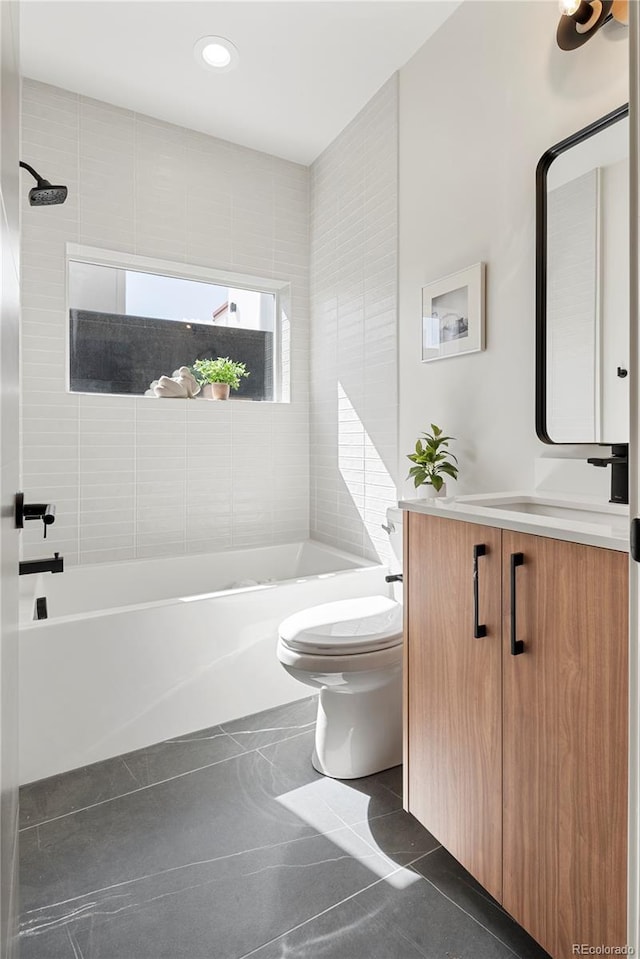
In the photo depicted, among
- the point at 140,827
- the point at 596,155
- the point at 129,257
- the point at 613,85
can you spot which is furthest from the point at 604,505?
the point at 129,257

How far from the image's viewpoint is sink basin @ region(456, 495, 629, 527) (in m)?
1.37

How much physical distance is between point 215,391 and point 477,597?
7.17 feet

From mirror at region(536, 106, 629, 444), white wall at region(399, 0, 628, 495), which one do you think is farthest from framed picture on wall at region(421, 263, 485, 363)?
mirror at region(536, 106, 629, 444)

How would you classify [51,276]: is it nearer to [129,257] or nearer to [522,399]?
[129,257]

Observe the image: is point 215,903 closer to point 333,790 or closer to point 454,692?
point 333,790

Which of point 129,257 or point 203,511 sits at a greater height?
point 129,257

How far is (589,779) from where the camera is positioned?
3.05 ft

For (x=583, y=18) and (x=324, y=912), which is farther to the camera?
(x=583, y=18)

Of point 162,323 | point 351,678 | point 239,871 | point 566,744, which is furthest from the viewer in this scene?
point 162,323

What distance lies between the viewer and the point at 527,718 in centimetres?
106

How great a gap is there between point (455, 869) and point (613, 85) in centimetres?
209

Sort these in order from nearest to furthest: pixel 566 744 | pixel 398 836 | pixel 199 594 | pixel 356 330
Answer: pixel 566 744, pixel 398 836, pixel 199 594, pixel 356 330

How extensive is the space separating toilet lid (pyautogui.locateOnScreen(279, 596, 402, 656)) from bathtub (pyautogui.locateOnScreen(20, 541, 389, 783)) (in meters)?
0.43

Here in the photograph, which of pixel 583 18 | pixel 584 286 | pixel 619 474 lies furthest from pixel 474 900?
pixel 583 18
